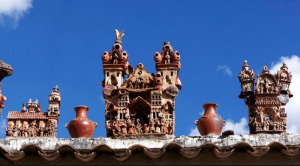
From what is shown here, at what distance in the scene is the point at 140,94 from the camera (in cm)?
1109

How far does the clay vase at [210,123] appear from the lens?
10352 mm

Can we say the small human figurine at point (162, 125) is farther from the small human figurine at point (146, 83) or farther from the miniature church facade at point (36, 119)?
the miniature church facade at point (36, 119)

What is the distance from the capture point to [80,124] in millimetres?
10430

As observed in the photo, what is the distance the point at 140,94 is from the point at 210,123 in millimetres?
1581

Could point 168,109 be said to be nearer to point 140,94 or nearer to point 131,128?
point 140,94

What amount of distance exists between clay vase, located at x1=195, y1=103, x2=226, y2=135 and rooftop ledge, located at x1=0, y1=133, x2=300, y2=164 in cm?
126

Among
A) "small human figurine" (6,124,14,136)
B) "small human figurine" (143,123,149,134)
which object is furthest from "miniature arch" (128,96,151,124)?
"small human figurine" (6,124,14,136)

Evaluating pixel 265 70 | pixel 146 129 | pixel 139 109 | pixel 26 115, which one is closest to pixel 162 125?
pixel 146 129

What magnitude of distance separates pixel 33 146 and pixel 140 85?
3211mm

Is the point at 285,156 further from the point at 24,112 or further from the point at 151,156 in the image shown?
the point at 24,112

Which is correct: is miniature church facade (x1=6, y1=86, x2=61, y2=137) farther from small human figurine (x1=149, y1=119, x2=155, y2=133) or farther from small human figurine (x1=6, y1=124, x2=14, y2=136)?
small human figurine (x1=149, y1=119, x2=155, y2=133)

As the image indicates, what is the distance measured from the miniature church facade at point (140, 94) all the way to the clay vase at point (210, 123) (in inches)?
21.4

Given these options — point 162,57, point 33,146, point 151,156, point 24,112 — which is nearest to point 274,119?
point 162,57

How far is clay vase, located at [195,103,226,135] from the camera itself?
34.0 feet
